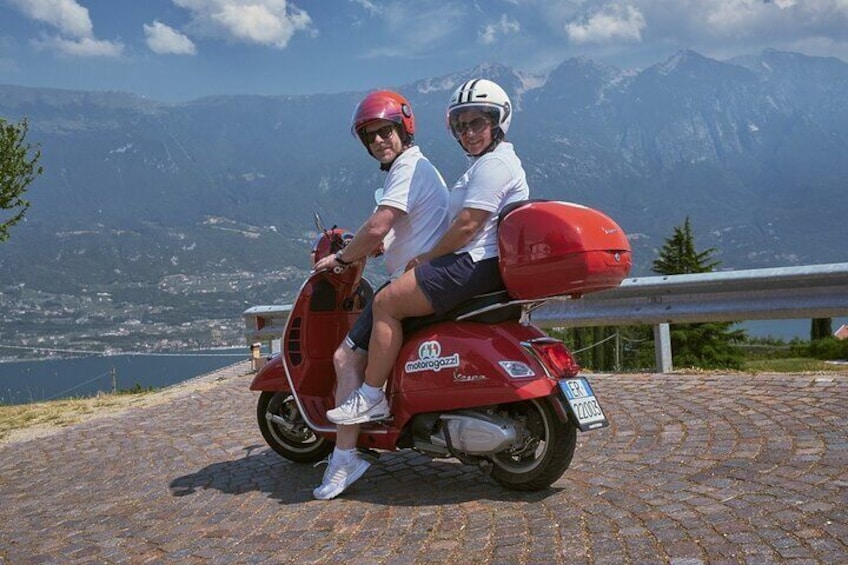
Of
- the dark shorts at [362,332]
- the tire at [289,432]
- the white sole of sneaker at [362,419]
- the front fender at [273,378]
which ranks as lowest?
the tire at [289,432]

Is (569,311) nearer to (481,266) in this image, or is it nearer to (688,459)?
(688,459)

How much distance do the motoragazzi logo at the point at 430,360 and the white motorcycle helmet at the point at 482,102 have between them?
3.33 feet

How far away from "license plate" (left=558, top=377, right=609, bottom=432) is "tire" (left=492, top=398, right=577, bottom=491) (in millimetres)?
72

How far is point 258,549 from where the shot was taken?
12.0 ft

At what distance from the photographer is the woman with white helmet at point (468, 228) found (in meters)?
3.96

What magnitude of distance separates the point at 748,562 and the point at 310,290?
2.79m

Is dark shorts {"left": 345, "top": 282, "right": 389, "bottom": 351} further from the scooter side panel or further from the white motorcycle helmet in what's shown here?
the white motorcycle helmet

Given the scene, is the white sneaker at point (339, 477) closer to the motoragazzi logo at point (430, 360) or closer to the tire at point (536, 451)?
the motoragazzi logo at point (430, 360)

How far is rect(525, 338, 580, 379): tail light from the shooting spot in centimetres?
399

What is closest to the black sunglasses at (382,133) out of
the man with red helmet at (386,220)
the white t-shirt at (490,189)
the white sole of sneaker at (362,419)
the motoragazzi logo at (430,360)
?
the man with red helmet at (386,220)

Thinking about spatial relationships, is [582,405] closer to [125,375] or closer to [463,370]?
[463,370]

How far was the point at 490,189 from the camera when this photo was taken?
393 cm

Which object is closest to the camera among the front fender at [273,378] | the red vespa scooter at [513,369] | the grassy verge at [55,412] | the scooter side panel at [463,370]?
the red vespa scooter at [513,369]

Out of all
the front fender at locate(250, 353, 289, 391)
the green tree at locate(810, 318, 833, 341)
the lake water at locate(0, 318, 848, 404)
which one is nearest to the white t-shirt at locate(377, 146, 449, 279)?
the front fender at locate(250, 353, 289, 391)
